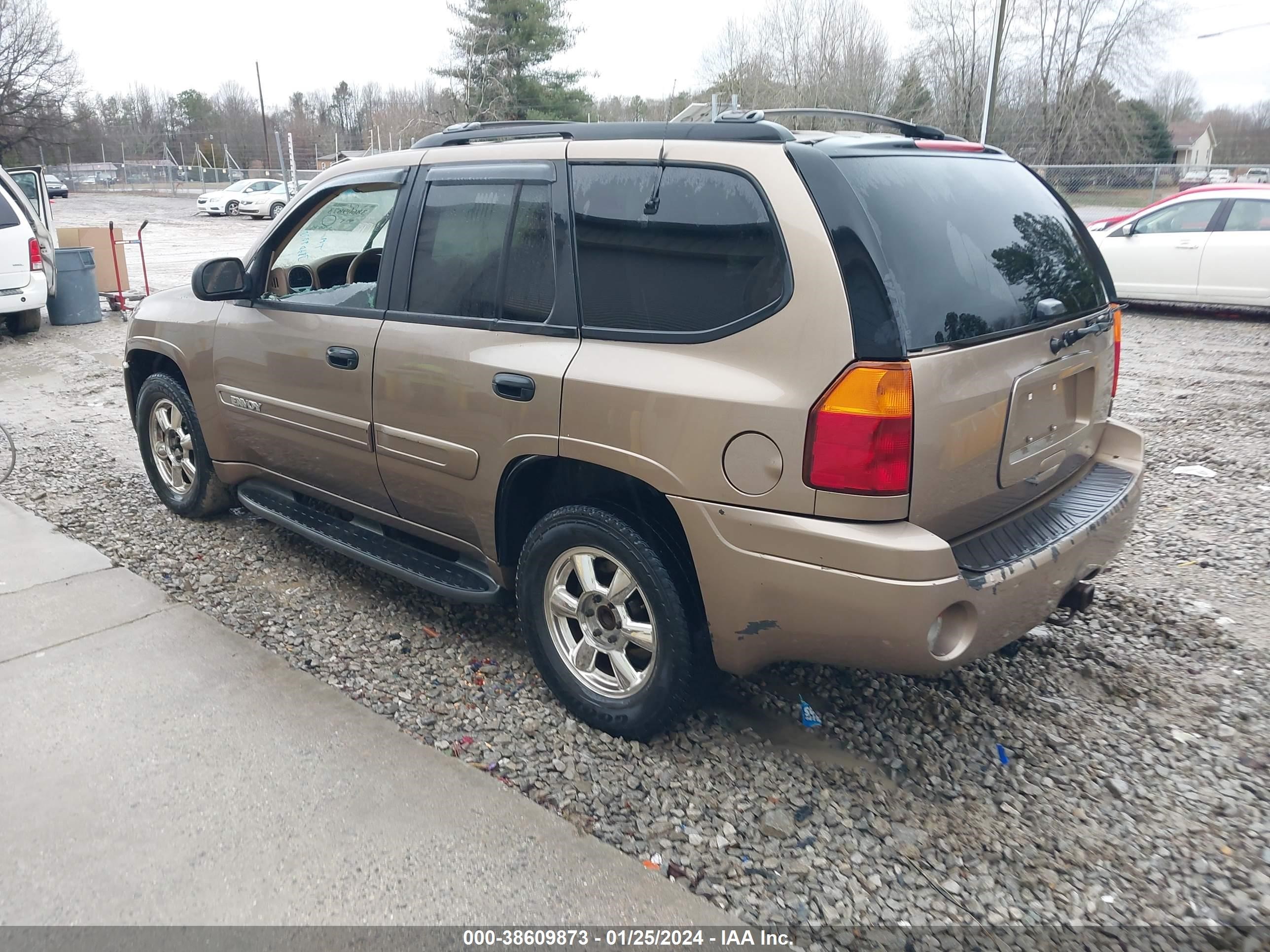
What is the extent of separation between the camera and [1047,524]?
3.04 metres

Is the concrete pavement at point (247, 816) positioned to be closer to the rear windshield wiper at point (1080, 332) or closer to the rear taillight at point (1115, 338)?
the rear windshield wiper at point (1080, 332)

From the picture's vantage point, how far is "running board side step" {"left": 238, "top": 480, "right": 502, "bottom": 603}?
3.60 m

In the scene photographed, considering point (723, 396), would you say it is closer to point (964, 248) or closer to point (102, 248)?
point (964, 248)

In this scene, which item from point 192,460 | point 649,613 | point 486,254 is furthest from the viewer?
point 192,460

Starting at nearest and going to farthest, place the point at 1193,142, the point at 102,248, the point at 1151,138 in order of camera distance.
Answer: the point at 102,248, the point at 1151,138, the point at 1193,142

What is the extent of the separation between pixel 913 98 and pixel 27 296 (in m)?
38.6

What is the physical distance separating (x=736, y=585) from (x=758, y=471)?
1.13 feet

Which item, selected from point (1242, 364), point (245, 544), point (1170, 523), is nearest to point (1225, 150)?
point (1242, 364)

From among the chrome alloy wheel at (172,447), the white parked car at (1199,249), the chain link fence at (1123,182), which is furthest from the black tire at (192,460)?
the chain link fence at (1123,182)

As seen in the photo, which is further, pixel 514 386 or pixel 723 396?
pixel 514 386

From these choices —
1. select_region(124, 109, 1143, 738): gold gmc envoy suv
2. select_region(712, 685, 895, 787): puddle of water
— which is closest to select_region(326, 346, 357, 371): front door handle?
select_region(124, 109, 1143, 738): gold gmc envoy suv

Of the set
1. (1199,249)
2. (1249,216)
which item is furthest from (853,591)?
(1249,216)

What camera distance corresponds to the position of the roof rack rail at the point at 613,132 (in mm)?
2850

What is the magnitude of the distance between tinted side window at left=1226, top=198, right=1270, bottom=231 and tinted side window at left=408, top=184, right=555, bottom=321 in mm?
11202
